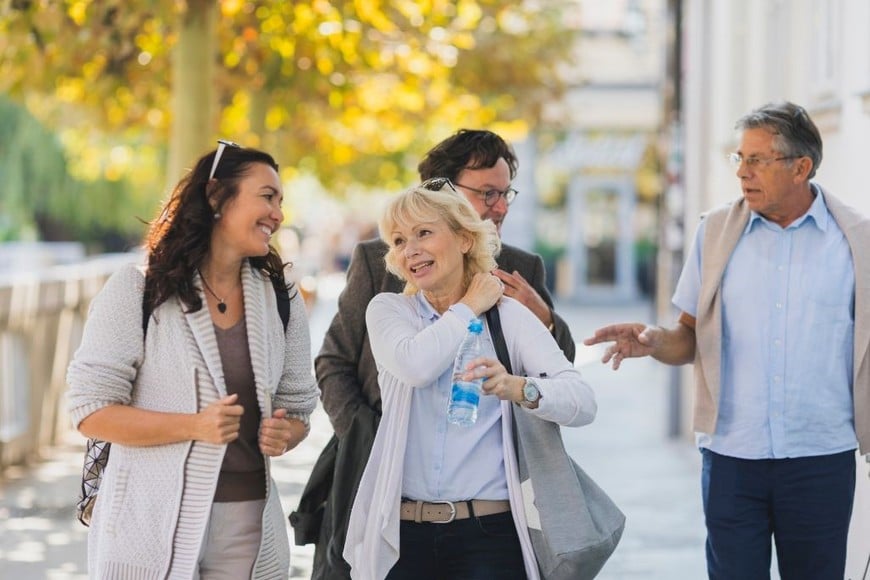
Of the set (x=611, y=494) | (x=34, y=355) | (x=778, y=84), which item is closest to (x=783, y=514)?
(x=778, y=84)

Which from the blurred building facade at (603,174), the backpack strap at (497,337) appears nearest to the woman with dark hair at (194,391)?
the backpack strap at (497,337)

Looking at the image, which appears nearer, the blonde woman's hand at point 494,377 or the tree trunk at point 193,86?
the blonde woman's hand at point 494,377

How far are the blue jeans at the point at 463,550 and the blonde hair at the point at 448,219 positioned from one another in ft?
2.14

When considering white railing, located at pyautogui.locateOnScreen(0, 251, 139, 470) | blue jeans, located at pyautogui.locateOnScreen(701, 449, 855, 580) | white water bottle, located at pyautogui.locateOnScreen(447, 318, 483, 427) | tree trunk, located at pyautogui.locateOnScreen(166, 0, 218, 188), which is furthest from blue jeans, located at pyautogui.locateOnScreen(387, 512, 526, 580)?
white railing, located at pyautogui.locateOnScreen(0, 251, 139, 470)

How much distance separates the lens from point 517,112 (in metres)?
21.4

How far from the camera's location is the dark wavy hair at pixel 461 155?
16.0 ft

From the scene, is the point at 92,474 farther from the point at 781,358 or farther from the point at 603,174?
the point at 603,174

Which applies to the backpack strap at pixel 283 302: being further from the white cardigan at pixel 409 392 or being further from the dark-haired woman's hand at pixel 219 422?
the dark-haired woman's hand at pixel 219 422

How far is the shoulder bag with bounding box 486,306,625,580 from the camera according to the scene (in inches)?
159

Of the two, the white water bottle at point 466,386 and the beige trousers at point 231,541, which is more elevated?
the white water bottle at point 466,386

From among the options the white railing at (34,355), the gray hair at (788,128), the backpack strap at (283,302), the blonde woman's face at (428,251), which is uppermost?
the gray hair at (788,128)

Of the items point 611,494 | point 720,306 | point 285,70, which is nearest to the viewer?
point 720,306

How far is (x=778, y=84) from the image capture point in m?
9.89

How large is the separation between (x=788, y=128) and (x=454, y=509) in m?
1.83
